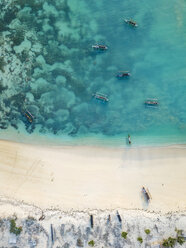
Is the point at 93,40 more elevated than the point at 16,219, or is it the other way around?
the point at 93,40

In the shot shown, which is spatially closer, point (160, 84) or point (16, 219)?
point (16, 219)

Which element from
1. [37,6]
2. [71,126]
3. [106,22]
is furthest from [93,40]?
[71,126]

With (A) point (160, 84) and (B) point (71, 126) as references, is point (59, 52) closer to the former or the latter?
(B) point (71, 126)

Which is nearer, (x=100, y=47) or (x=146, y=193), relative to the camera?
(x=146, y=193)

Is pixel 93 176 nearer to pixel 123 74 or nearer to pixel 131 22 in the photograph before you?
pixel 123 74

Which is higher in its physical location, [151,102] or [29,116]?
[151,102]

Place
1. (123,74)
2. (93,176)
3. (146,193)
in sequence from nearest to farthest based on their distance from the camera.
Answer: (146,193)
(93,176)
(123,74)

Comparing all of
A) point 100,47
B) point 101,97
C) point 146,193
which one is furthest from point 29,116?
point 146,193
